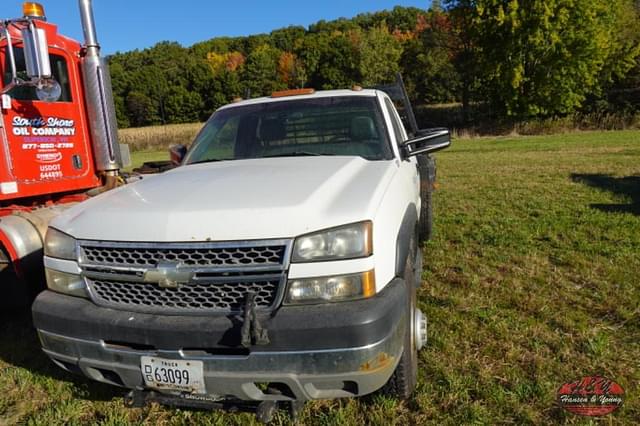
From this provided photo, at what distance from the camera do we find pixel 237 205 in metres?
2.05

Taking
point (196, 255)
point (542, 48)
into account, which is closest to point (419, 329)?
point (196, 255)

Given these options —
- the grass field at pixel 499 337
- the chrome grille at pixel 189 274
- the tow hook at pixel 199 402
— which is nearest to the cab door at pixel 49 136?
the grass field at pixel 499 337

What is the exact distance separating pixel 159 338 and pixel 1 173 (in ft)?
8.76

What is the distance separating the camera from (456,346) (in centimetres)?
303

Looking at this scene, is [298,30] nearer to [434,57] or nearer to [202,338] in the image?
[434,57]

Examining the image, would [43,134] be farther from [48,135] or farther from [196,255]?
[196,255]

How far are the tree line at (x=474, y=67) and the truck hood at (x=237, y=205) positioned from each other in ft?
11.0

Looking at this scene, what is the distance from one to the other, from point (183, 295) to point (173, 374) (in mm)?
343

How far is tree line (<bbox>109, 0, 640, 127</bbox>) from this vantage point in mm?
24141

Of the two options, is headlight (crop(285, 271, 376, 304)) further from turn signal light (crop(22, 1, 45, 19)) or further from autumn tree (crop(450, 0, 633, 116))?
autumn tree (crop(450, 0, 633, 116))

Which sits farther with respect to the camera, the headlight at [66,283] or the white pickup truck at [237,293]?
the headlight at [66,283]

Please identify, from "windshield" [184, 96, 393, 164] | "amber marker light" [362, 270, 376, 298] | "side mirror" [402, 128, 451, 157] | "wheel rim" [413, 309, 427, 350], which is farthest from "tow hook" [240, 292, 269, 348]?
"side mirror" [402, 128, 451, 157]

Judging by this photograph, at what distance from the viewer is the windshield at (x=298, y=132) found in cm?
333

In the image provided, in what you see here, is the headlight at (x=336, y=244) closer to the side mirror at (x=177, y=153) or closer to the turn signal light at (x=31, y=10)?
the side mirror at (x=177, y=153)
